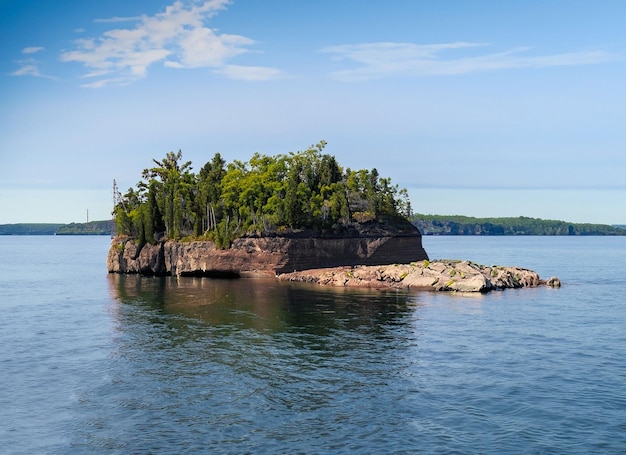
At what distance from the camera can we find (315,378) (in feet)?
151

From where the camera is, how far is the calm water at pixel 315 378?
34562 millimetres

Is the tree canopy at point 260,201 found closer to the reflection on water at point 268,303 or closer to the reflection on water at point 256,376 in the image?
the reflection on water at point 268,303

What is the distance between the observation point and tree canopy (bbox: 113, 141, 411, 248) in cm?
12644

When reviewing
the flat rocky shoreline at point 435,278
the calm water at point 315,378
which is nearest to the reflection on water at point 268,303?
the calm water at point 315,378

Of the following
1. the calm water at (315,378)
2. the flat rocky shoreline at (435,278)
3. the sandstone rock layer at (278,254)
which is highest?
the sandstone rock layer at (278,254)

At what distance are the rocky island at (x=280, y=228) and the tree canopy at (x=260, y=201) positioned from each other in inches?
8.8

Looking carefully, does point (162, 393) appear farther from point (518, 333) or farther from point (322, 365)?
point (518, 333)

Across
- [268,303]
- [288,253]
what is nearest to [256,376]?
[268,303]

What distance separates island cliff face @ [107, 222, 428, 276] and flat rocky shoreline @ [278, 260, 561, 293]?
7.87m

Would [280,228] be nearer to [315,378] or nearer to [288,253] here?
[288,253]

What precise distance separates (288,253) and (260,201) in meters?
13.4

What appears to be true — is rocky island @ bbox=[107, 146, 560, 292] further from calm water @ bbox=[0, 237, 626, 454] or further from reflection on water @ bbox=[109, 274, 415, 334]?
calm water @ bbox=[0, 237, 626, 454]

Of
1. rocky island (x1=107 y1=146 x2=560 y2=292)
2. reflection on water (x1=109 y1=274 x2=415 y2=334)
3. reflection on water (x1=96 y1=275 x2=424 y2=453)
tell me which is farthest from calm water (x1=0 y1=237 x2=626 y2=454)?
rocky island (x1=107 y1=146 x2=560 y2=292)

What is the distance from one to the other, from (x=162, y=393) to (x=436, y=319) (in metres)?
37.6
